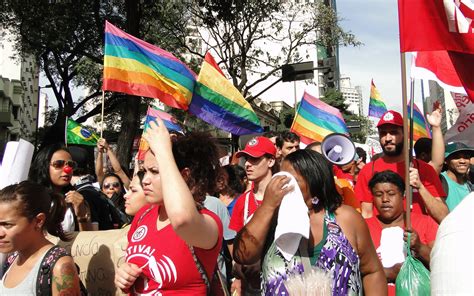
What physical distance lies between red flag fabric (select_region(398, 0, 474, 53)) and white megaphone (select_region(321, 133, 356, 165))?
52.0 inches

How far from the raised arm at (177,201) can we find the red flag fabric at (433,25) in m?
2.00

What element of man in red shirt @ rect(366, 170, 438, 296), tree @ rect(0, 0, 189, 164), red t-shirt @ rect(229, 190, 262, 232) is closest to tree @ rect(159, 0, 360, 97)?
tree @ rect(0, 0, 189, 164)

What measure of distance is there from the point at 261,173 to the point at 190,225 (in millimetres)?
2353

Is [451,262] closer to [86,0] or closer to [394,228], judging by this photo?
[394,228]

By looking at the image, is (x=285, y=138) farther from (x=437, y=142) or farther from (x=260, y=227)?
(x=260, y=227)

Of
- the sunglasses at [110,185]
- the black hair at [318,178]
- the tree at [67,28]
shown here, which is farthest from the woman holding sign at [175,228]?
the tree at [67,28]

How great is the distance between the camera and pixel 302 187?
2.64 metres

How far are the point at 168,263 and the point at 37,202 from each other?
0.88m

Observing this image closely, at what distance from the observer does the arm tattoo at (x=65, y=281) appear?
2447 millimetres

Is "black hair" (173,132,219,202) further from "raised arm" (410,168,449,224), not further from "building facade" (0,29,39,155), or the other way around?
"building facade" (0,29,39,155)

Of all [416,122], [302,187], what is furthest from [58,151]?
[416,122]

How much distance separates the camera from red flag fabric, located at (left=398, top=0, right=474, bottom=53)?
3562 millimetres

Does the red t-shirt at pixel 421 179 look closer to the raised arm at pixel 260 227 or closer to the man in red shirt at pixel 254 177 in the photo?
the man in red shirt at pixel 254 177

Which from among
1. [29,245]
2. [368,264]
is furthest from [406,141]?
[29,245]
